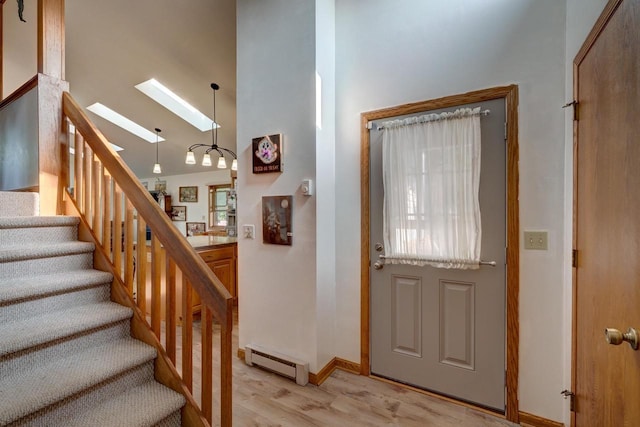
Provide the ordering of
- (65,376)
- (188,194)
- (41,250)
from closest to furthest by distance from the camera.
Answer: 1. (65,376)
2. (41,250)
3. (188,194)

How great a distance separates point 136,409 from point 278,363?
3.57 ft

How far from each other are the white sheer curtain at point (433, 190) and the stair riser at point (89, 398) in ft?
5.40

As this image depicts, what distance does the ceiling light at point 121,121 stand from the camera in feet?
19.0

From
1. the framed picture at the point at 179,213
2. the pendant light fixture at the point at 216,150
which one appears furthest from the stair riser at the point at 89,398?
the framed picture at the point at 179,213

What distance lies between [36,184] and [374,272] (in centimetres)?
252

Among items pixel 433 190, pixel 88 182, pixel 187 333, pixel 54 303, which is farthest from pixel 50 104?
pixel 433 190

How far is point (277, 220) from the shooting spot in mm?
2230

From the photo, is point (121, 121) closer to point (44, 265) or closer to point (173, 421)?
point (44, 265)

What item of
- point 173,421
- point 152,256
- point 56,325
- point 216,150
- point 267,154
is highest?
point 216,150

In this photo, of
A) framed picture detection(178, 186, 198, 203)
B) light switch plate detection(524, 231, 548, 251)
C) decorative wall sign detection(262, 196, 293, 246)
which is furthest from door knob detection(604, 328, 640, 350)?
framed picture detection(178, 186, 198, 203)

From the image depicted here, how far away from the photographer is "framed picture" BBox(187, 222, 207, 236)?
8.12m

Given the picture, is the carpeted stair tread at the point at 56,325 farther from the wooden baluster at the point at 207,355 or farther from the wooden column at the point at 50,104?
the wooden column at the point at 50,104

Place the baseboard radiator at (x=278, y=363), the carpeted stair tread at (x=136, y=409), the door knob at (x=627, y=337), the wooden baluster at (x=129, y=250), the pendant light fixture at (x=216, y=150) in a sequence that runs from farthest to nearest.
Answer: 1. the pendant light fixture at (x=216, y=150)
2. the baseboard radiator at (x=278, y=363)
3. the wooden baluster at (x=129, y=250)
4. the carpeted stair tread at (x=136, y=409)
5. the door knob at (x=627, y=337)

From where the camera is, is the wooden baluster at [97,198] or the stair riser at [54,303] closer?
the stair riser at [54,303]
